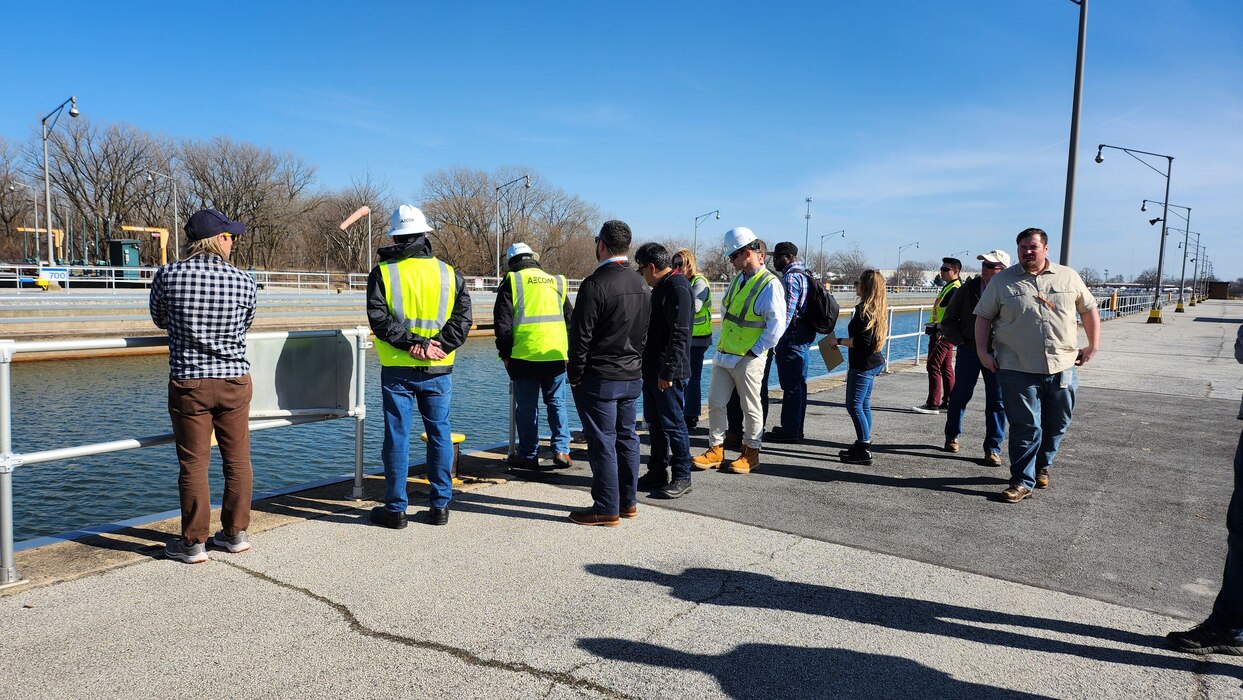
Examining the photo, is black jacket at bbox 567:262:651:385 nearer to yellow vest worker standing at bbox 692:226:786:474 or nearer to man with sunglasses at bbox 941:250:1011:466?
yellow vest worker standing at bbox 692:226:786:474

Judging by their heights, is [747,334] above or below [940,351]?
above

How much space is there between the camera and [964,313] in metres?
6.96

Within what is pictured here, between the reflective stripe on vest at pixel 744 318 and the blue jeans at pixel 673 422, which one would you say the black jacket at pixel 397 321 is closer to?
the blue jeans at pixel 673 422

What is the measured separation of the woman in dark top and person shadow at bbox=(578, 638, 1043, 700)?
3.71 metres

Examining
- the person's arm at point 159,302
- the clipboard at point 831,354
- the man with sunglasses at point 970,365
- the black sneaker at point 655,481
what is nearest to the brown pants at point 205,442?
the person's arm at point 159,302

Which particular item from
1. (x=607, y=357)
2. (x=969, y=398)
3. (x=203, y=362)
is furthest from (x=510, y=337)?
(x=969, y=398)

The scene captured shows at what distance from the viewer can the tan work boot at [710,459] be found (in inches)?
256

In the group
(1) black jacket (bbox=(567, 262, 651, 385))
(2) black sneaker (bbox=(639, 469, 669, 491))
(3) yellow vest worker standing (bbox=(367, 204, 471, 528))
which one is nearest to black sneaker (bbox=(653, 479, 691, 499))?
(2) black sneaker (bbox=(639, 469, 669, 491))

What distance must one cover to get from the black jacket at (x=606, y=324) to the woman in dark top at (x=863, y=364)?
2.63 m

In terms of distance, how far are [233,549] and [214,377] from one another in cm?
96

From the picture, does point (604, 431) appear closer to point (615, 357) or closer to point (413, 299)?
point (615, 357)

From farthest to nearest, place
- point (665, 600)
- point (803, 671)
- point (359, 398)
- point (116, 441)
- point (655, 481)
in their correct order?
point (655, 481)
point (359, 398)
point (116, 441)
point (665, 600)
point (803, 671)

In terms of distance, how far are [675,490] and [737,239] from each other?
2052 mm

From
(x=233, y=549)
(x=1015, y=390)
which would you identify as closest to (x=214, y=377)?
(x=233, y=549)
